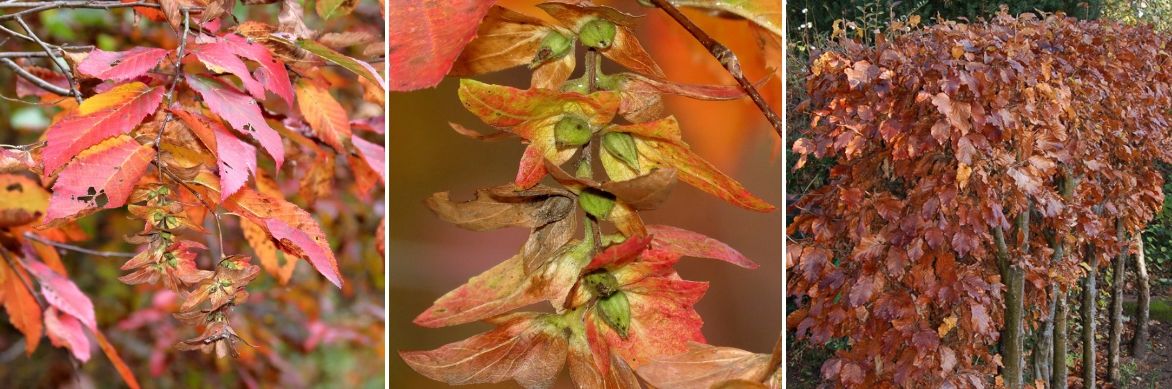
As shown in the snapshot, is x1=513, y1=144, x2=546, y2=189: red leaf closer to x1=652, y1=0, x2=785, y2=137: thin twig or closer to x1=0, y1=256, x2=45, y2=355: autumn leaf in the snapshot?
x1=652, y1=0, x2=785, y2=137: thin twig

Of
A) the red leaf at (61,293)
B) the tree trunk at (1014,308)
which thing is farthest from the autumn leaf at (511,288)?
the tree trunk at (1014,308)

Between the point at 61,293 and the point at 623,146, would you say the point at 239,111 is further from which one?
the point at 61,293

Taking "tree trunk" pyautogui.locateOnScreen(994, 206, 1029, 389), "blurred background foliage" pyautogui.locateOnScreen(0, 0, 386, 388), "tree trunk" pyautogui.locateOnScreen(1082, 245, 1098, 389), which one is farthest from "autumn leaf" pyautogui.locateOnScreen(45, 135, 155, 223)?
"tree trunk" pyautogui.locateOnScreen(1082, 245, 1098, 389)

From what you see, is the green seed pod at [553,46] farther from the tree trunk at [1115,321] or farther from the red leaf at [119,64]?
the tree trunk at [1115,321]

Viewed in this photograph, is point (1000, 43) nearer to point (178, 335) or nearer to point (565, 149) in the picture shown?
point (565, 149)

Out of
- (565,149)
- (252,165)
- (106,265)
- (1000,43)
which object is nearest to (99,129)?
(252,165)

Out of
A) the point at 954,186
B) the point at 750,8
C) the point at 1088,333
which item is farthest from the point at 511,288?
the point at 1088,333
